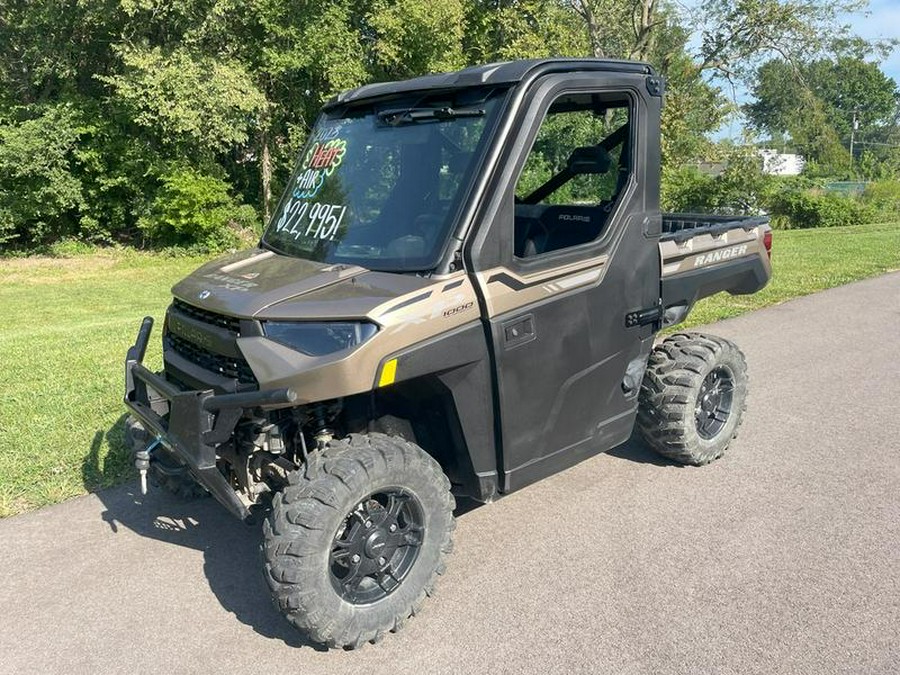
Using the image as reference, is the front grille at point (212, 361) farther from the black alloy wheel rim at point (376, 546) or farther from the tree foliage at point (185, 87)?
the tree foliage at point (185, 87)

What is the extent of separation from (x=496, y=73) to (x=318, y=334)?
1.48m

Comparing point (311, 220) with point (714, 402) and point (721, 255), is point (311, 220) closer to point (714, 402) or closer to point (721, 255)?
point (721, 255)

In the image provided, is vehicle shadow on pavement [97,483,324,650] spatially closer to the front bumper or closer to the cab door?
the front bumper

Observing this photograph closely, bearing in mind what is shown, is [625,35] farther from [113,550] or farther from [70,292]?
[113,550]

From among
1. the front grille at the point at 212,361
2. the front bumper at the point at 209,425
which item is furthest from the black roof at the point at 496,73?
the front bumper at the point at 209,425

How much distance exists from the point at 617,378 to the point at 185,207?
18.3 metres

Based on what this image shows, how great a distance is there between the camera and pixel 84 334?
358 inches

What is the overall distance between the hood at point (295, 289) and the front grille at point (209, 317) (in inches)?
1.7

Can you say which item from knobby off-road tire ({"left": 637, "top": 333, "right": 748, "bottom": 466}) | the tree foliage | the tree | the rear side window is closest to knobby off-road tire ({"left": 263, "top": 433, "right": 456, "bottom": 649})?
the rear side window

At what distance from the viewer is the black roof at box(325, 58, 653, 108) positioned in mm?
3477

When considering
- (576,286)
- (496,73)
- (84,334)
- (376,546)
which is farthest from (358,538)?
(84,334)

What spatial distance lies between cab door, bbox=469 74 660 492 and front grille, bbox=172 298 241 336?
1050mm

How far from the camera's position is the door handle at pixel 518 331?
11.2 feet

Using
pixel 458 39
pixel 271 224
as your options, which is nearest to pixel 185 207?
pixel 458 39
